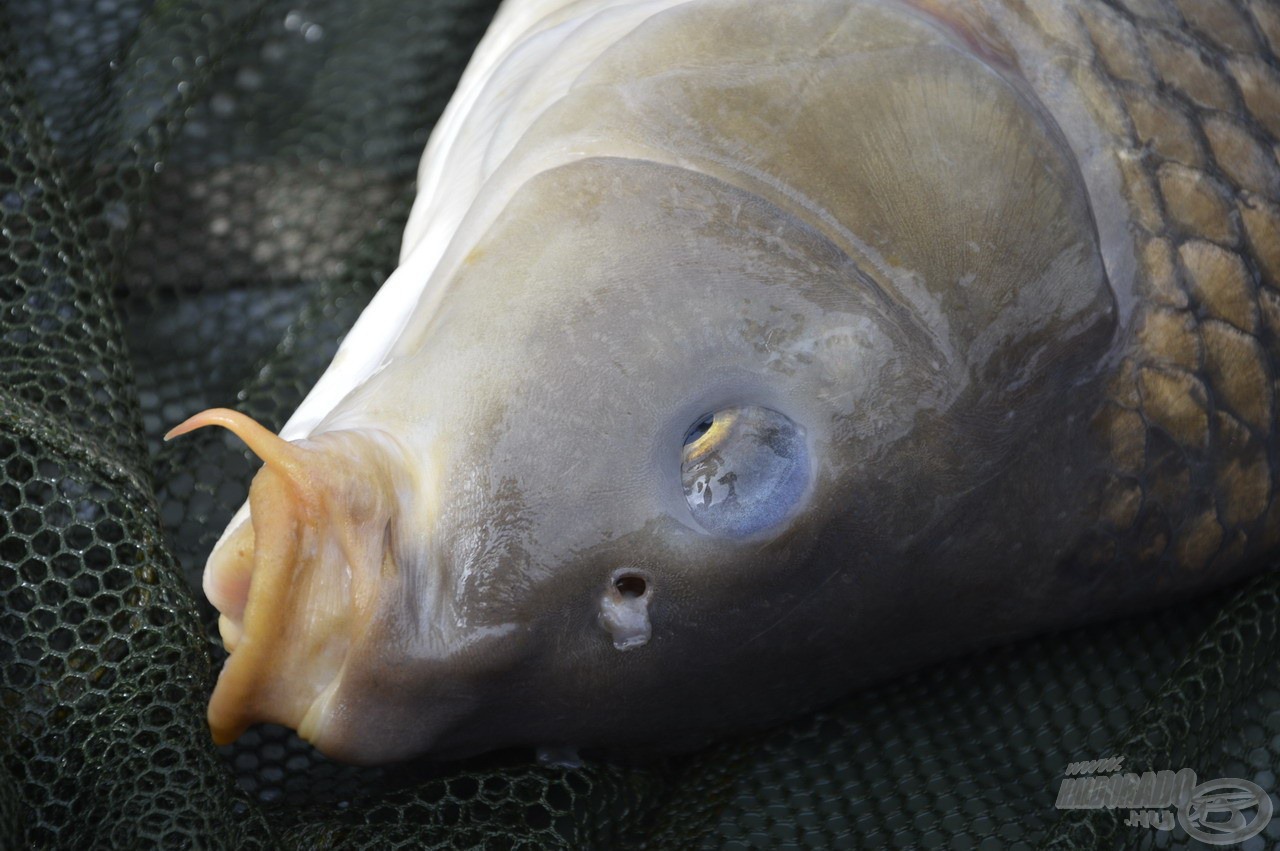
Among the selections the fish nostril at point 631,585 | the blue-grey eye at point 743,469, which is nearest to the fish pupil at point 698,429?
the blue-grey eye at point 743,469

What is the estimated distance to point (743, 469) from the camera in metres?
1.23

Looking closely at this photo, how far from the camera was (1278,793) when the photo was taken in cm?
170

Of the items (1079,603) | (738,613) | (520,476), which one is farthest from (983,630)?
(520,476)

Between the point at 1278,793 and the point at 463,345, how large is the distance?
47.8 inches

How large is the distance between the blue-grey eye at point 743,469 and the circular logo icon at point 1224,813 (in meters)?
0.81

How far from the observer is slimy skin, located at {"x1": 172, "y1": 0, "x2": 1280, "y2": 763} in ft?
4.05

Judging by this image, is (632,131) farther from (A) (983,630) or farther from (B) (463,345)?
(A) (983,630)

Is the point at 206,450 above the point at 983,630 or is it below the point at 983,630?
below

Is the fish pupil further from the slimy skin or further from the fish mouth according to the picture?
the fish mouth

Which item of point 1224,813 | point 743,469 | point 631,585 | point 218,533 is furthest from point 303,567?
point 1224,813

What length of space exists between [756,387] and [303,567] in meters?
0.46

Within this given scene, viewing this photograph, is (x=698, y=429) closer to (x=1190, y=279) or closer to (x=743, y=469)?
(x=743, y=469)

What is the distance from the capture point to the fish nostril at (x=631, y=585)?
1257 millimetres


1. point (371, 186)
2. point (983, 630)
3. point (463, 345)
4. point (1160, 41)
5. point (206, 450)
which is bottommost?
point (206, 450)
